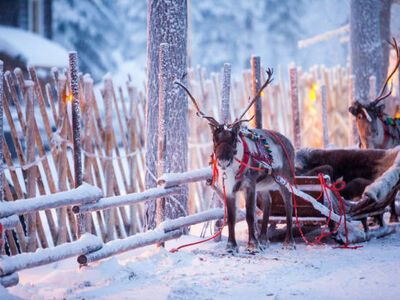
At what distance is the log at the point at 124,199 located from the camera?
4.13 m

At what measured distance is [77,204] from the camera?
13.3 ft

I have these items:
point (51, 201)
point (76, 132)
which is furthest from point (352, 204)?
point (51, 201)

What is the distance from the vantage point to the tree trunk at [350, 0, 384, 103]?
34.0ft

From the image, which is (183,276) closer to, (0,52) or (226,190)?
(226,190)

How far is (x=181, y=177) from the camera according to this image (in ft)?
16.2

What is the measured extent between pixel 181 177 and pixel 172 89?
116 centimetres

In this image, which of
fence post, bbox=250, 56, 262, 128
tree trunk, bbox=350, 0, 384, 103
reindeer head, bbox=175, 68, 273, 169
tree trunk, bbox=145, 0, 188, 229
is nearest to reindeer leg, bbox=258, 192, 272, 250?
tree trunk, bbox=145, 0, 188, 229

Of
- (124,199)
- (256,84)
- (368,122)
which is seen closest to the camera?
(124,199)

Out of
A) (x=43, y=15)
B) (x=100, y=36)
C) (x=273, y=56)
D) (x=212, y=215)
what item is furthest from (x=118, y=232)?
(x=273, y=56)

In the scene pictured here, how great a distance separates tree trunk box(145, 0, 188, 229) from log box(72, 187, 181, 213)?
0.76m

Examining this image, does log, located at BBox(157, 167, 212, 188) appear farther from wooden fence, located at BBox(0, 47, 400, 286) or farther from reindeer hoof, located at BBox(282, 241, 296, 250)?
reindeer hoof, located at BBox(282, 241, 296, 250)

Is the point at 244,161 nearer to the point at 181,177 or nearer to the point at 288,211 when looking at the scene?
the point at 181,177

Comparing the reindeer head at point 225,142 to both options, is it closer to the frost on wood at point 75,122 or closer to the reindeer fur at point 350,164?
the frost on wood at point 75,122

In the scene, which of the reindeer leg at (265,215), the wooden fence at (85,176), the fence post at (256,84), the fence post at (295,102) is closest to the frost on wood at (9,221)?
the wooden fence at (85,176)
